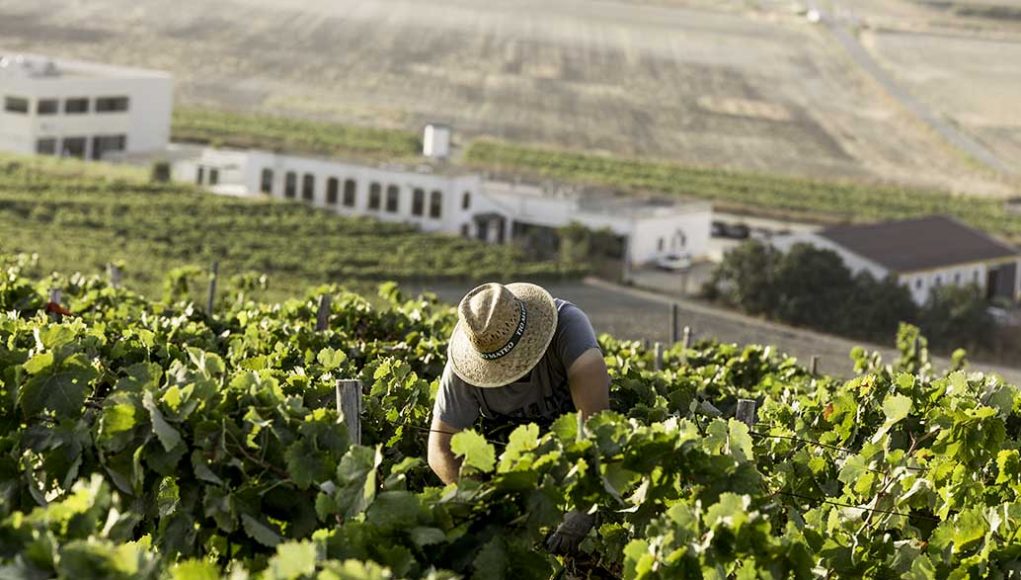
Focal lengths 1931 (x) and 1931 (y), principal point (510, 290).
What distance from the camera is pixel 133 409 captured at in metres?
5.88

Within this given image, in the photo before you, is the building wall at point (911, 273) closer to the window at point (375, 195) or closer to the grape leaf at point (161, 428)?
the window at point (375, 195)

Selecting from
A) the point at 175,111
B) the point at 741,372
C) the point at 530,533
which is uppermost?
the point at 530,533

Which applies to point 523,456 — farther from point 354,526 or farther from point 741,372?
point 741,372

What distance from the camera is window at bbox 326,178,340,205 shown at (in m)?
60.4

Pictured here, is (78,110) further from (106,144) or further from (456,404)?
(456,404)

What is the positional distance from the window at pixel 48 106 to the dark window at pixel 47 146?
98cm

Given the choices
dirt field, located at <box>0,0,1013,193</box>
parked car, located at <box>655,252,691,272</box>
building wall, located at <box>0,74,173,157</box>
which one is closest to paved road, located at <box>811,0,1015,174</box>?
dirt field, located at <box>0,0,1013,193</box>

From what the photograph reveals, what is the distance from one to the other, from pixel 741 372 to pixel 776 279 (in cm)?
3717

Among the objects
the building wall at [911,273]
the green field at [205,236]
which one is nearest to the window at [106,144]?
the green field at [205,236]

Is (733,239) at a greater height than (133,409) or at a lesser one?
lesser

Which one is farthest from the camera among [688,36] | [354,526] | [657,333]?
[688,36]

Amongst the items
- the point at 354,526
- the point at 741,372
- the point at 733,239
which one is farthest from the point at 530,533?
the point at 733,239

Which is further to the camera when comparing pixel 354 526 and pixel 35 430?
pixel 35 430

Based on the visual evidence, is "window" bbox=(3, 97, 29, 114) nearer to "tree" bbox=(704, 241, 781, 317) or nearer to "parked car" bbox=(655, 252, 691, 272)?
"parked car" bbox=(655, 252, 691, 272)
